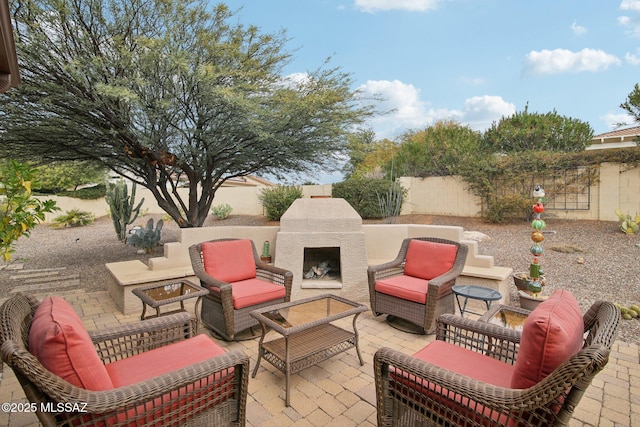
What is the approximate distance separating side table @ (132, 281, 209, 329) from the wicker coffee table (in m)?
0.85

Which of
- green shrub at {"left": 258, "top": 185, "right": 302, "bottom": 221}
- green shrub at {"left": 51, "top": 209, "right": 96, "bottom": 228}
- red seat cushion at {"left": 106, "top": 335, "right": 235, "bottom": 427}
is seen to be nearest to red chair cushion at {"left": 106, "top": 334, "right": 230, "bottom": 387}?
red seat cushion at {"left": 106, "top": 335, "right": 235, "bottom": 427}

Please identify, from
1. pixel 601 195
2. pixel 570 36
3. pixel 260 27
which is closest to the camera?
pixel 260 27

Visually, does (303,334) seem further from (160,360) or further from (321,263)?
(321,263)

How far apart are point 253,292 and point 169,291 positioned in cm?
92

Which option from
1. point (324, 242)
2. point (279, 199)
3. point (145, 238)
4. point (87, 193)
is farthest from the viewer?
point (87, 193)

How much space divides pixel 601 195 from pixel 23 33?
508 inches

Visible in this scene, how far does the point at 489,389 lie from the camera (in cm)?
148

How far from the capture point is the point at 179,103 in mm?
5914

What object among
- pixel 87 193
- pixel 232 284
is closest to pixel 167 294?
pixel 232 284

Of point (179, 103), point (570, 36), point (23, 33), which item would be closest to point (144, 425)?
point (179, 103)

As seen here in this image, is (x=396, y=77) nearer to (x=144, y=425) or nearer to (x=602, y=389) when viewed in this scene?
(x=602, y=389)

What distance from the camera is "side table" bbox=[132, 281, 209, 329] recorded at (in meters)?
3.18

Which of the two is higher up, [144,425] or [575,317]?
[575,317]

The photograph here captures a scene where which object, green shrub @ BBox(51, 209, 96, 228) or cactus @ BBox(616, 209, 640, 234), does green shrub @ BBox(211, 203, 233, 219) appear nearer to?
green shrub @ BBox(51, 209, 96, 228)
